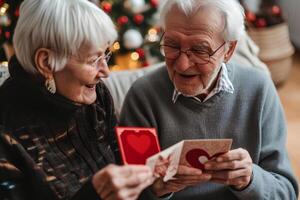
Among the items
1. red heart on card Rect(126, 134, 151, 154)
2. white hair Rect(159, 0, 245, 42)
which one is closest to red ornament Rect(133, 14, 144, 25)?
white hair Rect(159, 0, 245, 42)

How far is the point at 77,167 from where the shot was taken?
1.45 metres

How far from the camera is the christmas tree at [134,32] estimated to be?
10.3ft

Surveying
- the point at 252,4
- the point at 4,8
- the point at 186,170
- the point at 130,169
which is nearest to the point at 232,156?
the point at 186,170

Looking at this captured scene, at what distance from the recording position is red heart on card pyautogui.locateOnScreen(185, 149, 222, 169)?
1293mm

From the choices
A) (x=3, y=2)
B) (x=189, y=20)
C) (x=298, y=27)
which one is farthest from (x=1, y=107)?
(x=298, y=27)

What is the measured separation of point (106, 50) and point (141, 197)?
50cm

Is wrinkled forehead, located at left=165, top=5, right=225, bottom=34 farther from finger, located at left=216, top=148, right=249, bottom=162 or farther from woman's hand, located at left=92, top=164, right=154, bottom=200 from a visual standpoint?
woman's hand, located at left=92, top=164, right=154, bottom=200

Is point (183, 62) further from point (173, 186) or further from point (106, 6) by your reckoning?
point (106, 6)

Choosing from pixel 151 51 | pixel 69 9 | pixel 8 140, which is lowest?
pixel 151 51

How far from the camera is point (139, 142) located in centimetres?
125

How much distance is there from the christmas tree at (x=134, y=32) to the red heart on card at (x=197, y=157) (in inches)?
70.8

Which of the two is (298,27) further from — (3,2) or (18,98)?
(18,98)

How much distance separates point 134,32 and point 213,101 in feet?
5.38

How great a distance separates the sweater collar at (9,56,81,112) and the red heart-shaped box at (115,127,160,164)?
24cm
